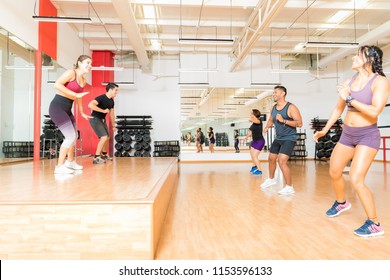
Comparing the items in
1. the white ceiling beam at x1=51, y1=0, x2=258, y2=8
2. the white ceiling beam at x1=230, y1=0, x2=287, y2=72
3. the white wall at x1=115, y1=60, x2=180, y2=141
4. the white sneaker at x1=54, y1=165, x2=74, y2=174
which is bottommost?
the white sneaker at x1=54, y1=165, x2=74, y2=174

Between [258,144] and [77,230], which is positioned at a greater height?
[258,144]

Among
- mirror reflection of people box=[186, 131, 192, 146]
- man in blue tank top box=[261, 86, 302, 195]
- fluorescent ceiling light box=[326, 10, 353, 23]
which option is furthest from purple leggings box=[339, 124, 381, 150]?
mirror reflection of people box=[186, 131, 192, 146]

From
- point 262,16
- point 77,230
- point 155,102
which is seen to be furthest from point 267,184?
point 155,102

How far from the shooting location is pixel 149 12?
7.93m

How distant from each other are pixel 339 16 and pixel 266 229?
8017 millimetres

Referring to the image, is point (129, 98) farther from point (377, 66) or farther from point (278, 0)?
point (377, 66)

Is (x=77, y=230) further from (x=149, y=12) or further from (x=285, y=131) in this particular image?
(x=149, y=12)

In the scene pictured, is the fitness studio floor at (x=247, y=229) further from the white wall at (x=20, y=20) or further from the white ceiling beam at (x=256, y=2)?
the white ceiling beam at (x=256, y=2)

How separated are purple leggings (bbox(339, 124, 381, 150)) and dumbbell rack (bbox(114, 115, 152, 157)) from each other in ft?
28.0

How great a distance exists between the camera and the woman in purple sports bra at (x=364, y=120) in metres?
1.99

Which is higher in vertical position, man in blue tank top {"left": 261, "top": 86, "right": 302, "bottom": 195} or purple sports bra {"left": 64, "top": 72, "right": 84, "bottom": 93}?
purple sports bra {"left": 64, "top": 72, "right": 84, "bottom": 93}

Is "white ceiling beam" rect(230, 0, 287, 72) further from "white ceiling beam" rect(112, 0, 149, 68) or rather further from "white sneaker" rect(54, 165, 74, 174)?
"white sneaker" rect(54, 165, 74, 174)

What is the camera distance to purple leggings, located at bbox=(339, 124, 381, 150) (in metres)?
2.05

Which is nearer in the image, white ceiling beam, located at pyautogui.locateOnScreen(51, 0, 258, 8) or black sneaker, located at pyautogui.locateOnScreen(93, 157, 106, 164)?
black sneaker, located at pyautogui.locateOnScreen(93, 157, 106, 164)
